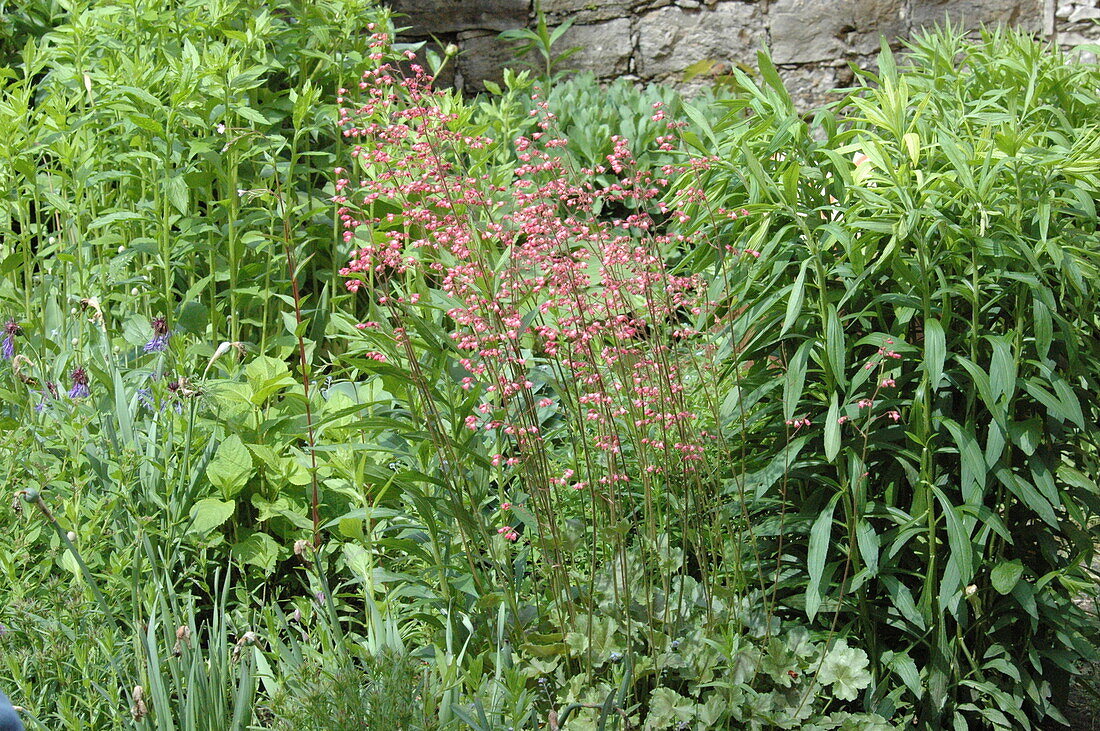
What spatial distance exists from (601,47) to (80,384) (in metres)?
4.06

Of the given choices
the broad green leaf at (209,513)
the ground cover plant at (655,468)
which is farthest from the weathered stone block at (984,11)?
the broad green leaf at (209,513)

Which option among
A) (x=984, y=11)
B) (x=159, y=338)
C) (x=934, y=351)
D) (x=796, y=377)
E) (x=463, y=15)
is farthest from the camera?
(x=463, y=15)

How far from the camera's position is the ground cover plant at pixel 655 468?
213 cm

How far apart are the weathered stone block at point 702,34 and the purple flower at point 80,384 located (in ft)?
13.5

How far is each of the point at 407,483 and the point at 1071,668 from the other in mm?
1567

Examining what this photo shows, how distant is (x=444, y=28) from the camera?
6.07 metres

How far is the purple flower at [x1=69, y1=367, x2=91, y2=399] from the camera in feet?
9.39

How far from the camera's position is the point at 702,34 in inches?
239

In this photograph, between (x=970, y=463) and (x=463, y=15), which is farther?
(x=463, y=15)

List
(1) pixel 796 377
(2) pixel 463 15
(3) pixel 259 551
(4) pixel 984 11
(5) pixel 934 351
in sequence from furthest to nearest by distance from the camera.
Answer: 1. (2) pixel 463 15
2. (4) pixel 984 11
3. (3) pixel 259 551
4. (1) pixel 796 377
5. (5) pixel 934 351

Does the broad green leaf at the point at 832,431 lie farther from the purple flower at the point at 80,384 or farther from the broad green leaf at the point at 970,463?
the purple flower at the point at 80,384

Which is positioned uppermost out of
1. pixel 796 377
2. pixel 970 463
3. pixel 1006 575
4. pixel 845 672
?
pixel 796 377

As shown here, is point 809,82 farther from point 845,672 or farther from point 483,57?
point 845,672

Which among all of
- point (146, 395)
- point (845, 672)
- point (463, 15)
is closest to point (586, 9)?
point (463, 15)
